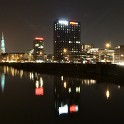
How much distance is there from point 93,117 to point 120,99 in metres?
9.14

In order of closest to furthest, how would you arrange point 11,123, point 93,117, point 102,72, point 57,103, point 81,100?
point 11,123
point 93,117
point 57,103
point 81,100
point 102,72

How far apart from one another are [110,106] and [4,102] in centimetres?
1009

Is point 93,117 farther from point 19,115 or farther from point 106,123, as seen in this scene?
point 19,115

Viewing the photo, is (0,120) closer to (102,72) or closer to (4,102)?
(4,102)

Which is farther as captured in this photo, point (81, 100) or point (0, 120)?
point (81, 100)

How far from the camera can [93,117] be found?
2008 centimetres

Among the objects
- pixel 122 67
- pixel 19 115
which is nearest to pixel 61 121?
pixel 19 115

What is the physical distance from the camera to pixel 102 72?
68250 mm

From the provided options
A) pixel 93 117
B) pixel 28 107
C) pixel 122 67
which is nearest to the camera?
pixel 93 117

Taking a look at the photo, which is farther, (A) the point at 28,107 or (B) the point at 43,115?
(A) the point at 28,107

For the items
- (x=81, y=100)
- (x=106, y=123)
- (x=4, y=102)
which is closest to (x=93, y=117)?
(x=106, y=123)

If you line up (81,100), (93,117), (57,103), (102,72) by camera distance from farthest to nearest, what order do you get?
(102,72) < (81,100) < (57,103) < (93,117)

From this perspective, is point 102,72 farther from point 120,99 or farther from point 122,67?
point 120,99

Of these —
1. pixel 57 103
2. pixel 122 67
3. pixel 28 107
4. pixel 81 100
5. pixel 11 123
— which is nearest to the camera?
pixel 11 123
